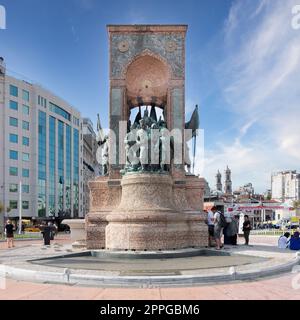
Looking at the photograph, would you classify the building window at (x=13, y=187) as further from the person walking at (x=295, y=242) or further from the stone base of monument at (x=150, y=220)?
the person walking at (x=295, y=242)

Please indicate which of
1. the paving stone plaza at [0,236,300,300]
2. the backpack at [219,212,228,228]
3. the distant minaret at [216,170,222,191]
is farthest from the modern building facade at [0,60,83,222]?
the distant minaret at [216,170,222,191]

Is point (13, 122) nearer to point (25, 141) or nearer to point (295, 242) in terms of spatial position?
point (25, 141)

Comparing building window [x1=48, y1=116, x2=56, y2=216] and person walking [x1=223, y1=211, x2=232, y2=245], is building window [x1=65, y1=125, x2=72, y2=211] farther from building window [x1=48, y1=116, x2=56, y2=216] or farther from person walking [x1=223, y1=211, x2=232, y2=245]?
person walking [x1=223, y1=211, x2=232, y2=245]

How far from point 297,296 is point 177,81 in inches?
473

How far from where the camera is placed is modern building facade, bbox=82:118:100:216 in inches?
3765

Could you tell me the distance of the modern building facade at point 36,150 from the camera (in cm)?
6275

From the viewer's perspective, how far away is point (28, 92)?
2645 inches

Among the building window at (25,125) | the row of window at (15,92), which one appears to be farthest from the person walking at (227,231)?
the building window at (25,125)

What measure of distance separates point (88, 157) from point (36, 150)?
3555 cm

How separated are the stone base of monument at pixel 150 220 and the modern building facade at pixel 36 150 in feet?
155

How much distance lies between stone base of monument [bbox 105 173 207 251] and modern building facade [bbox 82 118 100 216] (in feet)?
260

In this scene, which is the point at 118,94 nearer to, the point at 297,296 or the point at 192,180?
the point at 192,180

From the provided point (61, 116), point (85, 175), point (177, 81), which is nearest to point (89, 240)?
point (177, 81)
